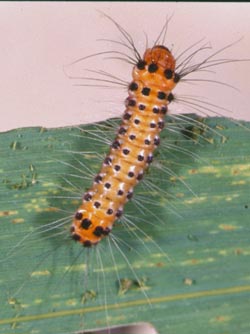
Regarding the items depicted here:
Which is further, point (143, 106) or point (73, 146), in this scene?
point (73, 146)

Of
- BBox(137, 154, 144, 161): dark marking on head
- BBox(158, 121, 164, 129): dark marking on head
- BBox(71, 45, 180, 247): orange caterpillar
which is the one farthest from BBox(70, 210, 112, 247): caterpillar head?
BBox(158, 121, 164, 129): dark marking on head

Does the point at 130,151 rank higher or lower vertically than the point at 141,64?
lower

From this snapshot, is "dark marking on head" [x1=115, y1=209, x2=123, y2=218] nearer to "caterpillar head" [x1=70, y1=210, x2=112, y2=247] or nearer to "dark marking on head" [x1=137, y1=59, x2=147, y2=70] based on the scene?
"caterpillar head" [x1=70, y1=210, x2=112, y2=247]

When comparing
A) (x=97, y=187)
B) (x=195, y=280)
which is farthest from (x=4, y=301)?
(x=195, y=280)

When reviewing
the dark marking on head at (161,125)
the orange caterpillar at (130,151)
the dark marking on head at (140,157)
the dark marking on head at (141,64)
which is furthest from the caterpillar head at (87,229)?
the dark marking on head at (141,64)

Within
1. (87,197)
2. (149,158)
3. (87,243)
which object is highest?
(149,158)

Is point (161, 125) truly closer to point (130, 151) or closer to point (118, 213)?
point (130, 151)

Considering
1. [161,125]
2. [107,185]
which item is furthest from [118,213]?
[161,125]

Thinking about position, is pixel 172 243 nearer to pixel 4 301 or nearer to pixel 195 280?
pixel 195 280
